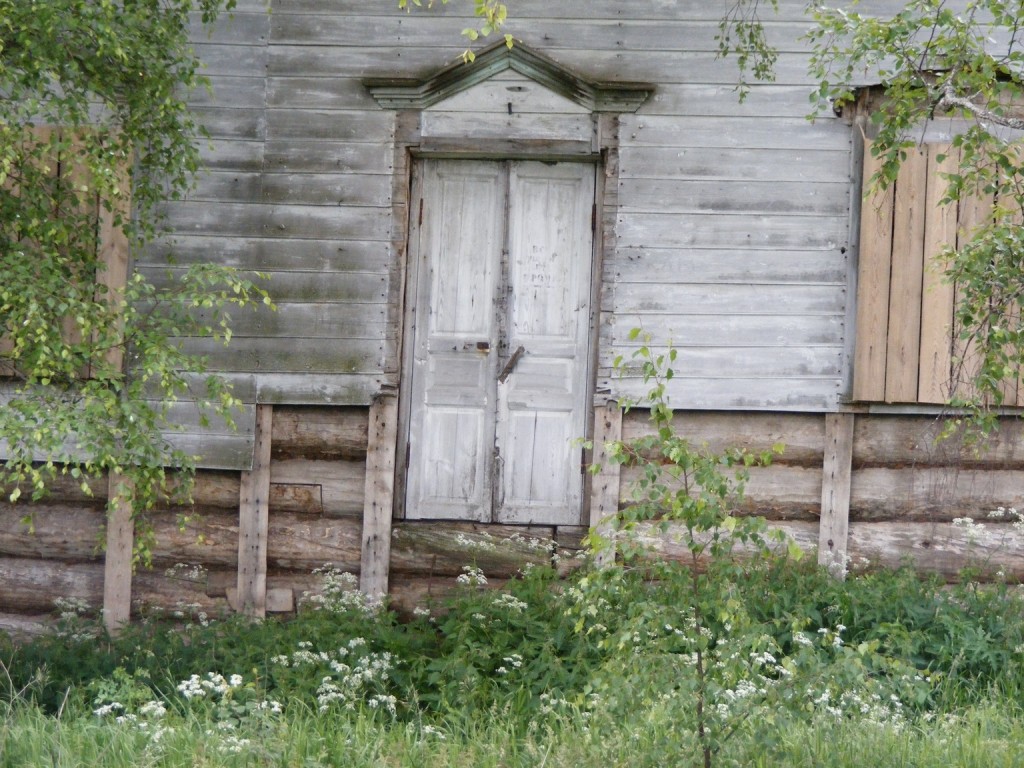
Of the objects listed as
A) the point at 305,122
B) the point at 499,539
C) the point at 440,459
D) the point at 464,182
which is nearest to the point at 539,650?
the point at 499,539

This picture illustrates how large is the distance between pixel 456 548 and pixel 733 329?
2197mm

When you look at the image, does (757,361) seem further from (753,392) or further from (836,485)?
(836,485)

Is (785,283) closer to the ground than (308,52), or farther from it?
closer to the ground

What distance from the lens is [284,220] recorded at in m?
7.00

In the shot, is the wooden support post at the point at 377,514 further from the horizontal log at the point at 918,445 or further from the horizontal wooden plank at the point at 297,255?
the horizontal log at the point at 918,445

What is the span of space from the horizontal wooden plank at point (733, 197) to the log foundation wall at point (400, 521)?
4.20ft

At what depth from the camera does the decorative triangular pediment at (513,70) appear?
693 centimetres

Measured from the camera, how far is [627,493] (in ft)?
22.9

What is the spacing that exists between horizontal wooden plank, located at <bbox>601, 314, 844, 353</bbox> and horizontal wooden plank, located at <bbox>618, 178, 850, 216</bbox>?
0.65 m

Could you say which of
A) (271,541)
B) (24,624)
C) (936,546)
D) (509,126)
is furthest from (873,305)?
(24,624)

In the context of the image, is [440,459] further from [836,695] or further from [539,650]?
[836,695]

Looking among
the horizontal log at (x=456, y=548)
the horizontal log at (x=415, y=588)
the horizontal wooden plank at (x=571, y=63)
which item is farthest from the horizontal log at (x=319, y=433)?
the horizontal wooden plank at (x=571, y=63)

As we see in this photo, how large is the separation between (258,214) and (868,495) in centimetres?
417

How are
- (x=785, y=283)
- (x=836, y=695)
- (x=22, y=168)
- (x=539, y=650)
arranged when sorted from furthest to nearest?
(x=785, y=283) → (x=539, y=650) → (x=22, y=168) → (x=836, y=695)
